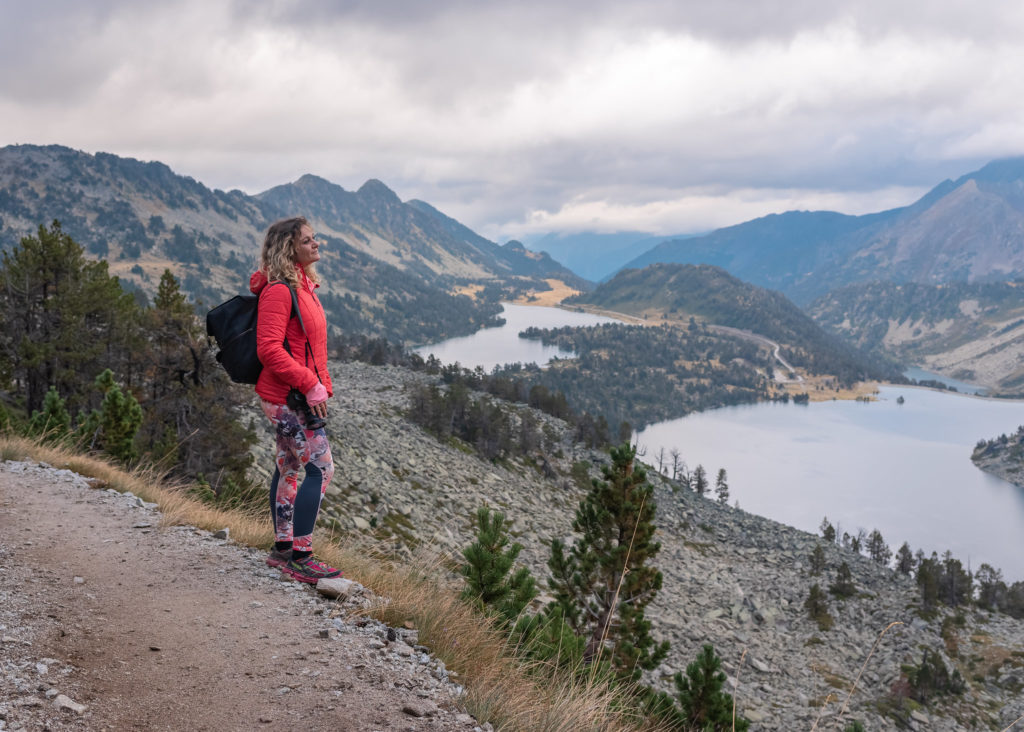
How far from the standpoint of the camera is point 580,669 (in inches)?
213

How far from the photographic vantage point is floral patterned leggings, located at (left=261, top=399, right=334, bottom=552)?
5355 mm

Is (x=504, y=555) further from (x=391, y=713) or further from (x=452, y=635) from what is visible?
(x=391, y=713)

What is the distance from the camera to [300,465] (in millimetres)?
5703

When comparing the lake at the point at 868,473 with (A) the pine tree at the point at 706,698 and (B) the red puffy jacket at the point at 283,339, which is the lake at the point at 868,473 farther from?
(B) the red puffy jacket at the point at 283,339

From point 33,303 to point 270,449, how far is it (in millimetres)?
12223

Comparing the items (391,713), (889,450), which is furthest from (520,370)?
Answer: (391,713)

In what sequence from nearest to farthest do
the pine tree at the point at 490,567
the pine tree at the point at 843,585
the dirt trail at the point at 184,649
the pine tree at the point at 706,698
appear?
the dirt trail at the point at 184,649, the pine tree at the point at 490,567, the pine tree at the point at 706,698, the pine tree at the point at 843,585

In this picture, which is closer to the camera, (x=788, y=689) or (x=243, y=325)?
(x=243, y=325)

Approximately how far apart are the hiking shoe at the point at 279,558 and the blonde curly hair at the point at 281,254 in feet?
8.62

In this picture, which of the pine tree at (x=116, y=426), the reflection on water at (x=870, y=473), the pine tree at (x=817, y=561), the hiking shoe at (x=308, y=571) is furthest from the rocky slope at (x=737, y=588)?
the reflection on water at (x=870, y=473)

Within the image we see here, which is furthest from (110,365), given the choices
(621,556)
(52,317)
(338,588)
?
(338,588)

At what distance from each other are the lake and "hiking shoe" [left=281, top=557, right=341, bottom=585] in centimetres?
6251

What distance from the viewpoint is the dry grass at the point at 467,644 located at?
3.87m

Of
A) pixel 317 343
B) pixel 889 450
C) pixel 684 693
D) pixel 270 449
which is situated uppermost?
pixel 317 343
